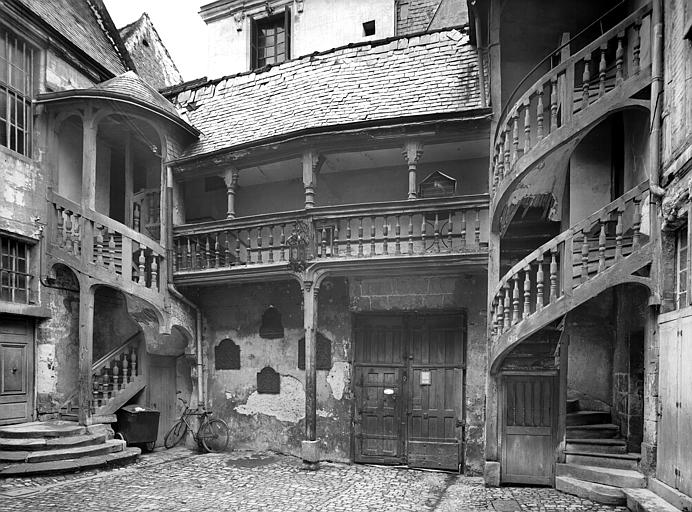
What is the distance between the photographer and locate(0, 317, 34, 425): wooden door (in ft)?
32.9

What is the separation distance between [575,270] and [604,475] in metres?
2.76

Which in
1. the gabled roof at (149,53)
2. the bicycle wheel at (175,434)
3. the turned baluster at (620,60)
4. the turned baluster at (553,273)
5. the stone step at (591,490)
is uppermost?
the gabled roof at (149,53)

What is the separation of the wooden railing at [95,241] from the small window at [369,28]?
30.7ft

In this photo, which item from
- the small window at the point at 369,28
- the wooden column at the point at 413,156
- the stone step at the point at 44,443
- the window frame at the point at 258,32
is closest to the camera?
the stone step at the point at 44,443

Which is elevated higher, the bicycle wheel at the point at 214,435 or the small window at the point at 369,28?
the small window at the point at 369,28

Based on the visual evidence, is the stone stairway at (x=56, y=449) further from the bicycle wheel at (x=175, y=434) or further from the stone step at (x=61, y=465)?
the bicycle wheel at (x=175, y=434)

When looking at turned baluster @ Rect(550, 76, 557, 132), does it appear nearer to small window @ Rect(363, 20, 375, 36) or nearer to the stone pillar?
the stone pillar

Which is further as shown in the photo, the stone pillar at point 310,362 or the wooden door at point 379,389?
the wooden door at point 379,389

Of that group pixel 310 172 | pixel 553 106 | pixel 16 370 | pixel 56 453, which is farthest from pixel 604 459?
pixel 16 370

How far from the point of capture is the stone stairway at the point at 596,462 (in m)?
7.32

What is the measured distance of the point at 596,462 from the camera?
26.3ft

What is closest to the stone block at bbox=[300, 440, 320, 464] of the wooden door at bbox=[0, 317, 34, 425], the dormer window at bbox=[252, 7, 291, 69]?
the wooden door at bbox=[0, 317, 34, 425]

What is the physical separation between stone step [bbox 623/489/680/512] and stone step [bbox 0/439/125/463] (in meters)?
8.20

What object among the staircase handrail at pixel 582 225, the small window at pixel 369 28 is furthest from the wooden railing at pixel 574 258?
the small window at pixel 369 28
